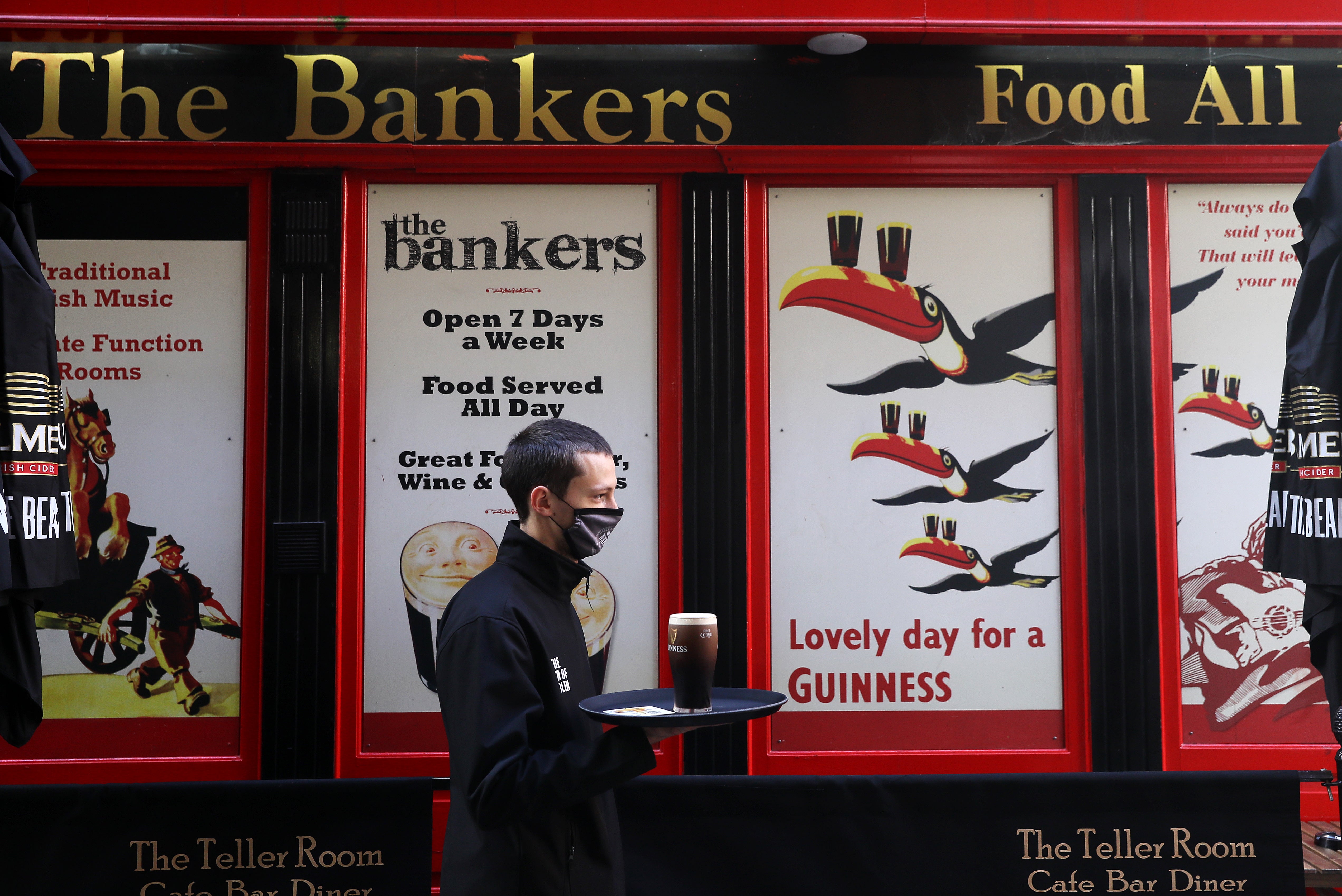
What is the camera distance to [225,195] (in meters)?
4.31

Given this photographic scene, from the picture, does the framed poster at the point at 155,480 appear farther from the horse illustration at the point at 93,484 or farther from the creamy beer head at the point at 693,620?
the creamy beer head at the point at 693,620

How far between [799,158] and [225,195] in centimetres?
244

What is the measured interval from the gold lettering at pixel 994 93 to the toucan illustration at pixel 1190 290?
1041 millimetres

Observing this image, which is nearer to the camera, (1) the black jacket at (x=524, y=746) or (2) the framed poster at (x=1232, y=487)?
(1) the black jacket at (x=524, y=746)

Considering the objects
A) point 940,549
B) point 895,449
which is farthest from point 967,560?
point 895,449

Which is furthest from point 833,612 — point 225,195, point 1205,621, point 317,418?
point 225,195

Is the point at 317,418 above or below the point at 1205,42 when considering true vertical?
below

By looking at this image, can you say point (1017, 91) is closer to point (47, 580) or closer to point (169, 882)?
point (47, 580)

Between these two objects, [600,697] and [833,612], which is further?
[833,612]

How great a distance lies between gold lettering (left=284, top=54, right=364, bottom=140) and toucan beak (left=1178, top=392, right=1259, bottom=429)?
373 cm

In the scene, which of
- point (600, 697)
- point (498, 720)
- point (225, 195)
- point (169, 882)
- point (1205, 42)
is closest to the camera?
point (498, 720)

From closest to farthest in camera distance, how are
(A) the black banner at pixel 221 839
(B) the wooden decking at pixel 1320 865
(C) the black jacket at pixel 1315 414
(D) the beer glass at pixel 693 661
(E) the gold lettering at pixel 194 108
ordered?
1. (D) the beer glass at pixel 693 661
2. (C) the black jacket at pixel 1315 414
3. (A) the black banner at pixel 221 839
4. (B) the wooden decking at pixel 1320 865
5. (E) the gold lettering at pixel 194 108

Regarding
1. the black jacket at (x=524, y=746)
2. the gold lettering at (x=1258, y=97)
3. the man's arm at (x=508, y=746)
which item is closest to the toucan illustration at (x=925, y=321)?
the gold lettering at (x=1258, y=97)

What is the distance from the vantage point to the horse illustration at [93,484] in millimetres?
4199
